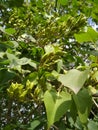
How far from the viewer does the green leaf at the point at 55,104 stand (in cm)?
82

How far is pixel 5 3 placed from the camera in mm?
1678

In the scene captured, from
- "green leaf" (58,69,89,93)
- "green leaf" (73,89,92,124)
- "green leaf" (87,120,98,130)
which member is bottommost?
"green leaf" (87,120,98,130)

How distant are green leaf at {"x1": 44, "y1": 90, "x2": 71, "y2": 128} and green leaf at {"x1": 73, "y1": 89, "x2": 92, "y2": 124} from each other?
0.02 meters

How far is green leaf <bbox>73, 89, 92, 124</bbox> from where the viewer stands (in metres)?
0.85

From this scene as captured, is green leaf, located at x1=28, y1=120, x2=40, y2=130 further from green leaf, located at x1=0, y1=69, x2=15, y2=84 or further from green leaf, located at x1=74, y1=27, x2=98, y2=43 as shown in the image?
green leaf, located at x1=74, y1=27, x2=98, y2=43

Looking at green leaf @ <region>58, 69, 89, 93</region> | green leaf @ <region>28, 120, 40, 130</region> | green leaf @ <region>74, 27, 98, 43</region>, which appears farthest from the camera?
green leaf @ <region>28, 120, 40, 130</region>

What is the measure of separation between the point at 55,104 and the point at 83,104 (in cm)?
7

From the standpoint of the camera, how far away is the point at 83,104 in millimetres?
866

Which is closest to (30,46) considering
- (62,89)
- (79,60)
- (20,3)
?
(20,3)

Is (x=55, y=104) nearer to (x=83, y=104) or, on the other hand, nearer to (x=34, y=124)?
(x=83, y=104)

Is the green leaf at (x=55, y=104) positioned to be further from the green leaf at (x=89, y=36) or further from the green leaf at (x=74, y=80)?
the green leaf at (x=89, y=36)

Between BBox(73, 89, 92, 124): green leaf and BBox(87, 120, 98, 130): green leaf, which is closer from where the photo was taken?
BBox(73, 89, 92, 124): green leaf

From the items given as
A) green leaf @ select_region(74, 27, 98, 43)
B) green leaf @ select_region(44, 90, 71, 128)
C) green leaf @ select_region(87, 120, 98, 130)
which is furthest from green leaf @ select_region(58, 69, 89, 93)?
green leaf @ select_region(87, 120, 98, 130)

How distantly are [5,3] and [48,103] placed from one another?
3.10 ft
